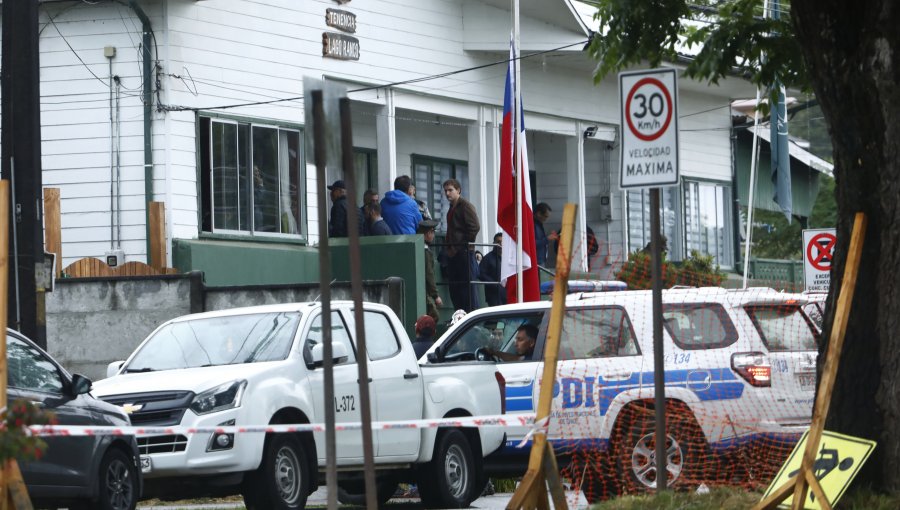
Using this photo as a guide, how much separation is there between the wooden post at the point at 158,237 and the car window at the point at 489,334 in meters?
6.06

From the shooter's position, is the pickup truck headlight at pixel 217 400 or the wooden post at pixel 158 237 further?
the wooden post at pixel 158 237

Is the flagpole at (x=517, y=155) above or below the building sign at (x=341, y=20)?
below

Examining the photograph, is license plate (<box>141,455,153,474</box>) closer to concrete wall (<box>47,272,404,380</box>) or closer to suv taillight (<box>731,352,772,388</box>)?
suv taillight (<box>731,352,772,388</box>)

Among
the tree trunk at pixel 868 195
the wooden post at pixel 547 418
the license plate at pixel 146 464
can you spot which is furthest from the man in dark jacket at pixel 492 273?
the wooden post at pixel 547 418

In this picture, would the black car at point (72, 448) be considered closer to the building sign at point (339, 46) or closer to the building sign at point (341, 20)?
the building sign at point (339, 46)

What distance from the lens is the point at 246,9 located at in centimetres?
2288

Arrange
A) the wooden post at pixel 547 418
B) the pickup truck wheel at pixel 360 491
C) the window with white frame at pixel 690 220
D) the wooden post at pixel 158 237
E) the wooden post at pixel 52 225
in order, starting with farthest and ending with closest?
the window with white frame at pixel 690 220, the wooden post at pixel 158 237, the wooden post at pixel 52 225, the pickup truck wheel at pixel 360 491, the wooden post at pixel 547 418

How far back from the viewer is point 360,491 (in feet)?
50.4

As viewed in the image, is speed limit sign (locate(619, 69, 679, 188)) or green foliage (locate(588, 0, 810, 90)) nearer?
speed limit sign (locate(619, 69, 679, 188))

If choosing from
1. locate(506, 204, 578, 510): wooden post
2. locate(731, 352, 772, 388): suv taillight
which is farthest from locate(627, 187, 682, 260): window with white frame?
locate(506, 204, 578, 510): wooden post

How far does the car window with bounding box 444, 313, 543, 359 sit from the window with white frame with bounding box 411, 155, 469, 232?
1221 cm

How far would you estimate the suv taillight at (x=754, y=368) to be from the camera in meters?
13.8

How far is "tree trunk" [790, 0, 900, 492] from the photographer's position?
9.66m

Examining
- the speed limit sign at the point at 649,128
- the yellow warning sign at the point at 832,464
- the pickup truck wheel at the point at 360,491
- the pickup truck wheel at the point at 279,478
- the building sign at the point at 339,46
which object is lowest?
the pickup truck wheel at the point at 360,491
